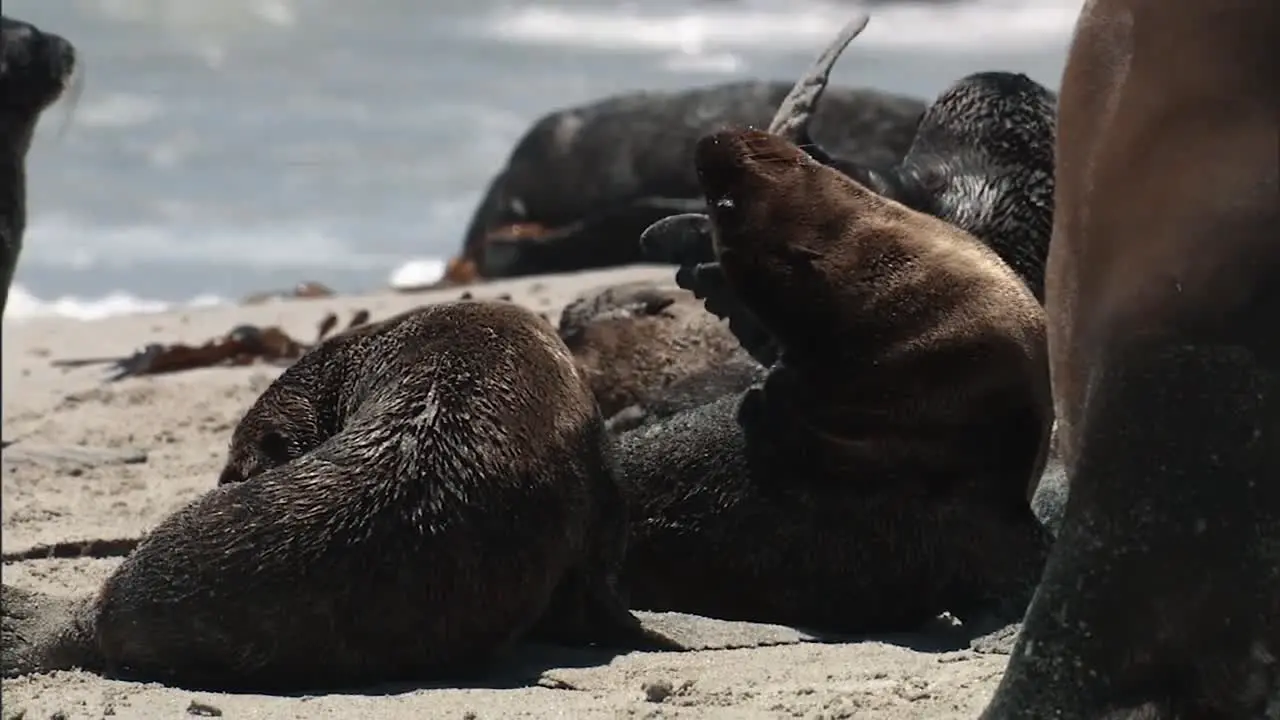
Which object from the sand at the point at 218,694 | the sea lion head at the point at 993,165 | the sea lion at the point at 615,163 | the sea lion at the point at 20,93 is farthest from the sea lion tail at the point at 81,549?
the sea lion at the point at 615,163

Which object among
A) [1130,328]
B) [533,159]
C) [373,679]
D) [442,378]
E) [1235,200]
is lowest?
[533,159]

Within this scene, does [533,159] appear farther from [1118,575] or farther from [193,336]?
[1118,575]

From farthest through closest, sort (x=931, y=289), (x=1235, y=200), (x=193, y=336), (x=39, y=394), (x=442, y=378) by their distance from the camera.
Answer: (x=193, y=336)
(x=39, y=394)
(x=931, y=289)
(x=442, y=378)
(x=1235, y=200)

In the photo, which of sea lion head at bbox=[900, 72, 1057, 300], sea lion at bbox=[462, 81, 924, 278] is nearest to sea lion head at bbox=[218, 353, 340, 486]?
sea lion head at bbox=[900, 72, 1057, 300]

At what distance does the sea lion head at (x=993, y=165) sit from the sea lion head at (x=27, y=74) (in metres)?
2.84

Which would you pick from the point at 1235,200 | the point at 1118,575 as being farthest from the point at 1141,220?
the point at 1118,575

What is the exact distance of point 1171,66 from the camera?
3.10 meters

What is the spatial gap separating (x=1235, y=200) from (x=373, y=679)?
206 cm

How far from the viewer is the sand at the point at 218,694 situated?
3977 mm

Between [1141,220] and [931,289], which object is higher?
[1141,220]

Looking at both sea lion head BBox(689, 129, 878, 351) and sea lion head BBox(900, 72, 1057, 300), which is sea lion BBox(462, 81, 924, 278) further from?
sea lion head BBox(689, 129, 878, 351)

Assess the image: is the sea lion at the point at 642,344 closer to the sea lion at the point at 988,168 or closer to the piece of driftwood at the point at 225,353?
the sea lion at the point at 988,168

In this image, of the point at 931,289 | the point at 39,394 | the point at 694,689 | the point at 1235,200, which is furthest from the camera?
the point at 39,394

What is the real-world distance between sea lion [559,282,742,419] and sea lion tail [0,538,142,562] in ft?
5.11
